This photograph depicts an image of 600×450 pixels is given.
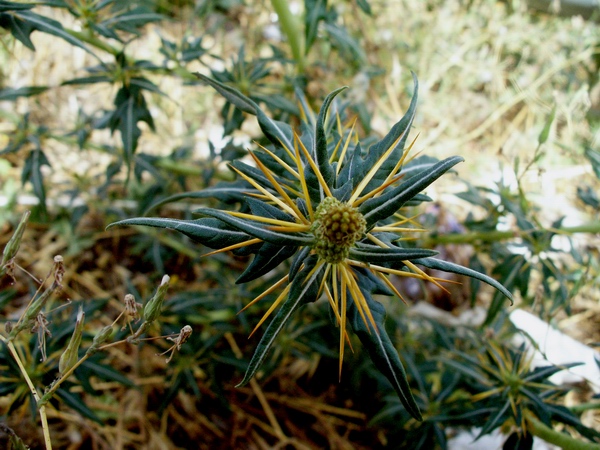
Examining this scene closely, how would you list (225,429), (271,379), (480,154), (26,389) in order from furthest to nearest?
(480,154)
(271,379)
(225,429)
(26,389)

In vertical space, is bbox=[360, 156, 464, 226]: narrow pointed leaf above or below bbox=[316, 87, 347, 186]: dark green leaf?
below

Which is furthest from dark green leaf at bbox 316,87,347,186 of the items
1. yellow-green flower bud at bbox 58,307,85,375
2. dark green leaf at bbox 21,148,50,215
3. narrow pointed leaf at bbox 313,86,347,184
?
dark green leaf at bbox 21,148,50,215

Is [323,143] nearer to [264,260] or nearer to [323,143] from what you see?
[323,143]

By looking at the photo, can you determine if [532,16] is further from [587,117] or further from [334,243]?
[334,243]

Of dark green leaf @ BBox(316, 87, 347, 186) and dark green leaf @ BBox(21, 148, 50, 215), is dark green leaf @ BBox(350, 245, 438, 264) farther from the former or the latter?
dark green leaf @ BBox(21, 148, 50, 215)

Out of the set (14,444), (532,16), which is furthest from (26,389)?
(532,16)

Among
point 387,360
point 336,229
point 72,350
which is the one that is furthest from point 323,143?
point 72,350
